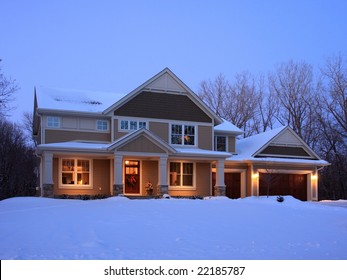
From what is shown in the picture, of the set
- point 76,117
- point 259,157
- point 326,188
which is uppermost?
point 76,117

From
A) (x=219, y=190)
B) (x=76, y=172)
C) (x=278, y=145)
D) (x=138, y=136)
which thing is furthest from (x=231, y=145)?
(x=76, y=172)

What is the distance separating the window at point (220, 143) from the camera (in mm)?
29250

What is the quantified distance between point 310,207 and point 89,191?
38.2 ft

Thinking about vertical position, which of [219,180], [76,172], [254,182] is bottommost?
[254,182]

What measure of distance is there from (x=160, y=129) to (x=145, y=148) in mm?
2577

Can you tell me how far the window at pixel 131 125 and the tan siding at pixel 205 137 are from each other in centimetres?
354

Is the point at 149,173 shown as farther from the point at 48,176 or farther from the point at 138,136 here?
the point at 48,176

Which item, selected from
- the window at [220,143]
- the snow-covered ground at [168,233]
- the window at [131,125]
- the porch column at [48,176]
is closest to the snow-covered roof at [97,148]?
the porch column at [48,176]

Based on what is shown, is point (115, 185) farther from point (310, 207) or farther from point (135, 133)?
point (310, 207)

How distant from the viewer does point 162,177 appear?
2414cm

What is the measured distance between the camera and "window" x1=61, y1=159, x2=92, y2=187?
2422 centimetres

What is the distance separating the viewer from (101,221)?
12.4m

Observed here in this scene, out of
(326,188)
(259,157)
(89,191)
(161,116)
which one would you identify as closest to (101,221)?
(89,191)

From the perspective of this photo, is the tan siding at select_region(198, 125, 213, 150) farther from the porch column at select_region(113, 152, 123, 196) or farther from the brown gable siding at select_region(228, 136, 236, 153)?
the porch column at select_region(113, 152, 123, 196)
